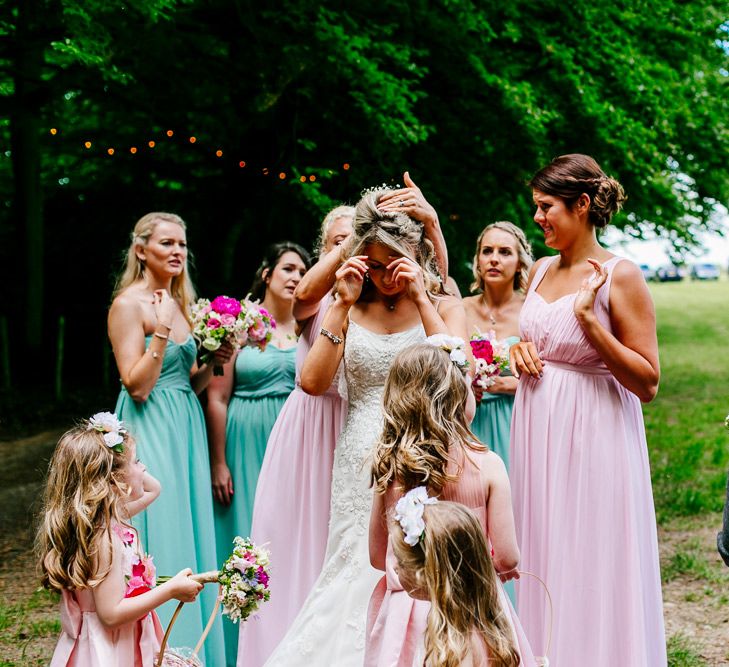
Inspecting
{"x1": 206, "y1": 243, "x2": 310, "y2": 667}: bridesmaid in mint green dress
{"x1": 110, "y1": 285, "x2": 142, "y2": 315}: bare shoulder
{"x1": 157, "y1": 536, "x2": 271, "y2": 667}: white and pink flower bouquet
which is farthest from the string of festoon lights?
{"x1": 157, "y1": 536, "x2": 271, "y2": 667}: white and pink flower bouquet

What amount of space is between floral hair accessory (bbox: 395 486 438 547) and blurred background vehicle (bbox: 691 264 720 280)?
215 feet

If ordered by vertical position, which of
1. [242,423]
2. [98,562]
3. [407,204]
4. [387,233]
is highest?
[407,204]

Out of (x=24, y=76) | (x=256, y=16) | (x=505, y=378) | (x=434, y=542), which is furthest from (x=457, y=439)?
(x=256, y=16)

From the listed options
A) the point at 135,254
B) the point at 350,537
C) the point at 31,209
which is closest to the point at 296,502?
the point at 350,537

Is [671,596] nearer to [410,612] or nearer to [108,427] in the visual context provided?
[410,612]

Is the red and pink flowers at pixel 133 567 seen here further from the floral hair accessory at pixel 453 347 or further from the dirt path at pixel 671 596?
the dirt path at pixel 671 596

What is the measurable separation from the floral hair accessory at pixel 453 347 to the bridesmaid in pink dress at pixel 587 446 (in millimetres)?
855

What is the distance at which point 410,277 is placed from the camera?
398cm

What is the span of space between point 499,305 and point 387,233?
2120 millimetres

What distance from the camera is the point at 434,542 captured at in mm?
2865

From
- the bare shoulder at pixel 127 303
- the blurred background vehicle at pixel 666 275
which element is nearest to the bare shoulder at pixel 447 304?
the bare shoulder at pixel 127 303

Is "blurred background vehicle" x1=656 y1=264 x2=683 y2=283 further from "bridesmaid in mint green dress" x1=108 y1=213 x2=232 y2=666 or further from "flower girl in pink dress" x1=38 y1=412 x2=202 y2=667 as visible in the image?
"flower girl in pink dress" x1=38 y1=412 x2=202 y2=667

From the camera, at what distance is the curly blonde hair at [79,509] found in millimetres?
3309

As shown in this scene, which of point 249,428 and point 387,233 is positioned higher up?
point 387,233
